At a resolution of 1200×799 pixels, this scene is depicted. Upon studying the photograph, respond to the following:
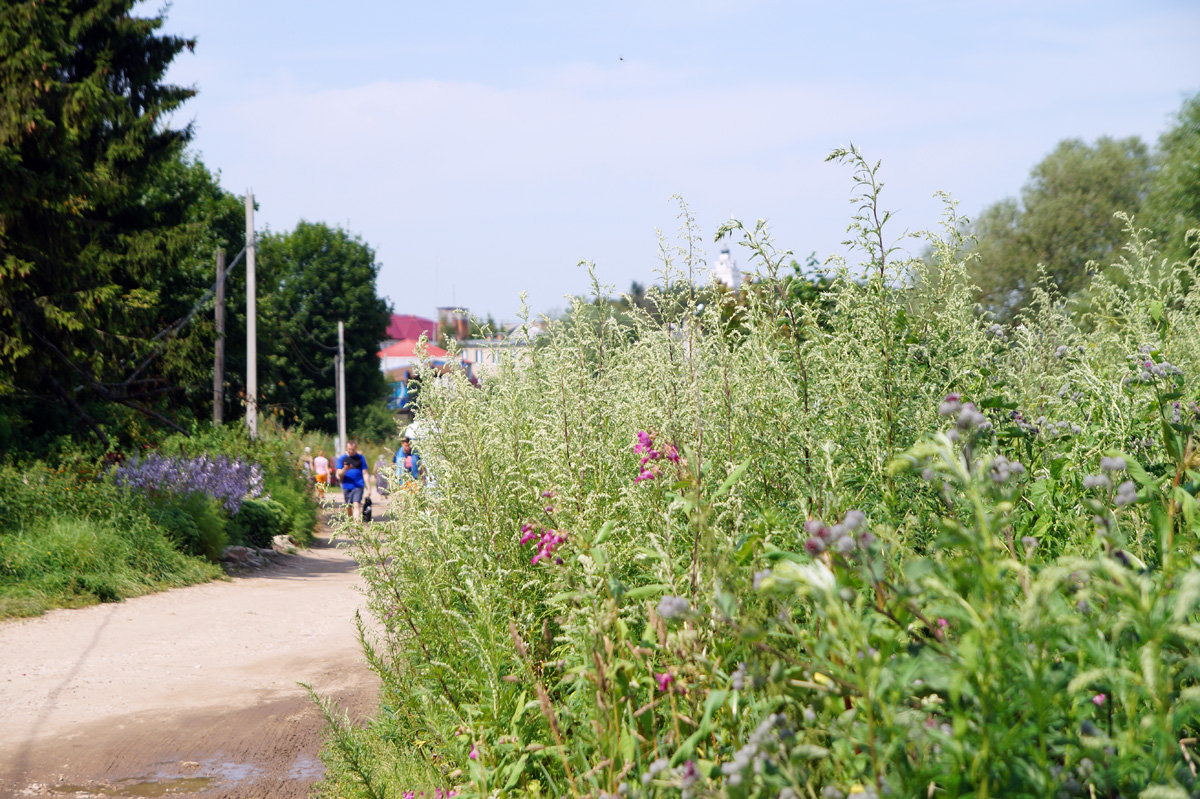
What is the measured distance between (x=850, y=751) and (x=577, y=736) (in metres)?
1.31

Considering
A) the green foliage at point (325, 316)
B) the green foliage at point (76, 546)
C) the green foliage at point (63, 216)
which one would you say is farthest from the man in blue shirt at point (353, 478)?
the green foliage at point (325, 316)

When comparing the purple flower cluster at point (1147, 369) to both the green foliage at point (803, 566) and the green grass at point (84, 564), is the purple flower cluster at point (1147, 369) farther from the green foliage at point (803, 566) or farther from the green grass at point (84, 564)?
the green grass at point (84, 564)

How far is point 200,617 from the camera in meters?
9.88

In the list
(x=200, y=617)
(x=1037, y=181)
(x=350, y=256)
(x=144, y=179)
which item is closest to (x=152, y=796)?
(x=200, y=617)

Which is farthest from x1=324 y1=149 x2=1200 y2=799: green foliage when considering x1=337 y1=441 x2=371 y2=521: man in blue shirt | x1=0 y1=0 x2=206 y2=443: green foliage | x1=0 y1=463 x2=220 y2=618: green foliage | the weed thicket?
x1=337 y1=441 x2=371 y2=521: man in blue shirt

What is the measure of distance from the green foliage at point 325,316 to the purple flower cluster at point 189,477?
129 feet

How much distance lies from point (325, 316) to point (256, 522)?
41861 millimetres

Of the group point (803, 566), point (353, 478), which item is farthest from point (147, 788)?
point (353, 478)

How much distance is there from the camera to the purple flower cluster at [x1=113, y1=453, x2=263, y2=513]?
13102 mm

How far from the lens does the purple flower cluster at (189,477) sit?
13.1 metres

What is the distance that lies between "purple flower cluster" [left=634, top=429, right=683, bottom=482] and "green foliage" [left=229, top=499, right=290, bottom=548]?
12903 millimetres

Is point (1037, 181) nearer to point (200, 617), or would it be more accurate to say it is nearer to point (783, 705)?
point (200, 617)

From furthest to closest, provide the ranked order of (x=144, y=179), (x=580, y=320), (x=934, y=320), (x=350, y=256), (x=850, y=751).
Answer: (x=350, y=256) < (x=144, y=179) < (x=580, y=320) < (x=934, y=320) < (x=850, y=751)

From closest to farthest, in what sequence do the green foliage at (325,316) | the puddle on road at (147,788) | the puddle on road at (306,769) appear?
the puddle on road at (147,788)
the puddle on road at (306,769)
the green foliage at (325,316)
